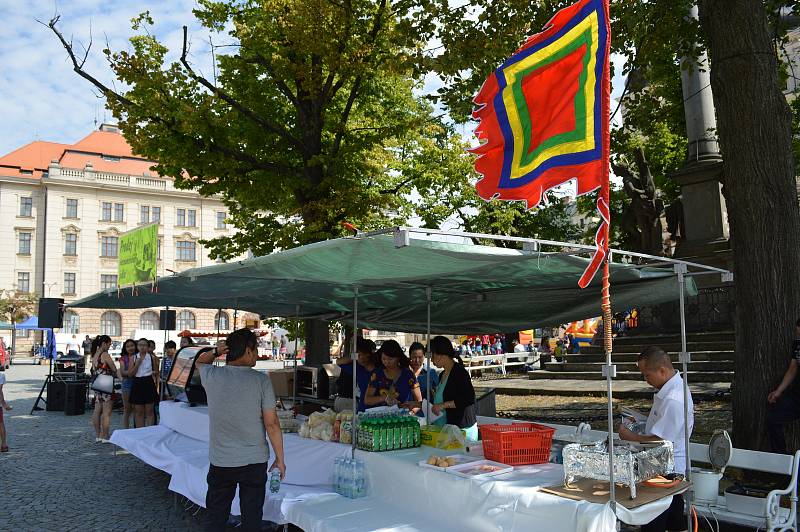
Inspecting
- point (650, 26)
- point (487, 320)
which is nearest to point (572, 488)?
point (487, 320)

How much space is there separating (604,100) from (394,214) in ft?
50.0

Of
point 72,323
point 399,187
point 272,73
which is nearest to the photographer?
point 272,73

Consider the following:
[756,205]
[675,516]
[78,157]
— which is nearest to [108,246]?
[78,157]

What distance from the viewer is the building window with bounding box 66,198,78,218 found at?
6097 cm

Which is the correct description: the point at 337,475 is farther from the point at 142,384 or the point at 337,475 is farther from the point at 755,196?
the point at 142,384

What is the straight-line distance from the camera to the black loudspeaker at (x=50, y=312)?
17.2 meters

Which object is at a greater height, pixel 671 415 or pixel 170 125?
pixel 170 125

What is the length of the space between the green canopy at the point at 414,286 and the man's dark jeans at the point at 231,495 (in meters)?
1.67

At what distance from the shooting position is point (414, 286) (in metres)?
7.10

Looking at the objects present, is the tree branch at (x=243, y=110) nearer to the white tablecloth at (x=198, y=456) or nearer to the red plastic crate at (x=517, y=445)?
the white tablecloth at (x=198, y=456)

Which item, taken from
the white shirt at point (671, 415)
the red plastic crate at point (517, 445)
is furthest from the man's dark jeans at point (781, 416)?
the red plastic crate at point (517, 445)

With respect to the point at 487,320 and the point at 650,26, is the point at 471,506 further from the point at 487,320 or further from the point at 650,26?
the point at 650,26

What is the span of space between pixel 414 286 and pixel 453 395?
134 cm

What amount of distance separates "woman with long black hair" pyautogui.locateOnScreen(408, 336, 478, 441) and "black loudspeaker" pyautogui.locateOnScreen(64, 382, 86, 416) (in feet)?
43.6
